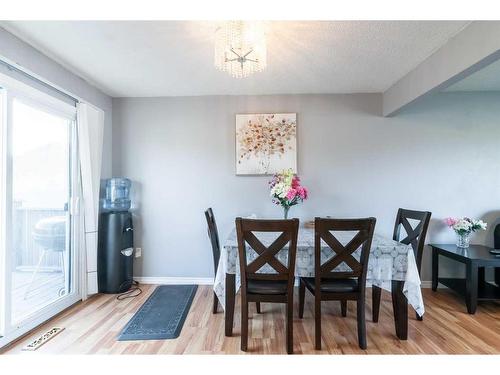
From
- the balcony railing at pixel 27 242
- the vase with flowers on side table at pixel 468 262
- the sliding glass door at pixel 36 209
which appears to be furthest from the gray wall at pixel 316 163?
the balcony railing at pixel 27 242

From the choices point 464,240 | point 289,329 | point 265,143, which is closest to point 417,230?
point 464,240

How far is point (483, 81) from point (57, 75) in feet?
14.2

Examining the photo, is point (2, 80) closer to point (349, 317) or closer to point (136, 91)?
point (136, 91)

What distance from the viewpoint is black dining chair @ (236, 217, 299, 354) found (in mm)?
1747

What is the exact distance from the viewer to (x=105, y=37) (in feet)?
6.51

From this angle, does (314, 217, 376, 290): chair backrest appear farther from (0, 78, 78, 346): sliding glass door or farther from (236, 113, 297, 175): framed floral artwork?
(0, 78, 78, 346): sliding glass door

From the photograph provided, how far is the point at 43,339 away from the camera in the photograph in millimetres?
2045

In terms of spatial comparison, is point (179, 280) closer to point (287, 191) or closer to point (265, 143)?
point (287, 191)

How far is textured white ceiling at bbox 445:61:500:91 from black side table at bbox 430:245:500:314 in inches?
70.6

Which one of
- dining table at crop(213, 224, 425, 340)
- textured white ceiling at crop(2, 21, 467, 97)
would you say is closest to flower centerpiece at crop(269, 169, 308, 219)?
dining table at crop(213, 224, 425, 340)

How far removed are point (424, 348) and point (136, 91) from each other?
147 inches

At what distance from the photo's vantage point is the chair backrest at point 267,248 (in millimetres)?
1734

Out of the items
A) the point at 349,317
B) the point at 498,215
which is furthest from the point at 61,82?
the point at 498,215

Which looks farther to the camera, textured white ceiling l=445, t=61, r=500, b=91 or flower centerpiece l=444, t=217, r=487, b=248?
flower centerpiece l=444, t=217, r=487, b=248
